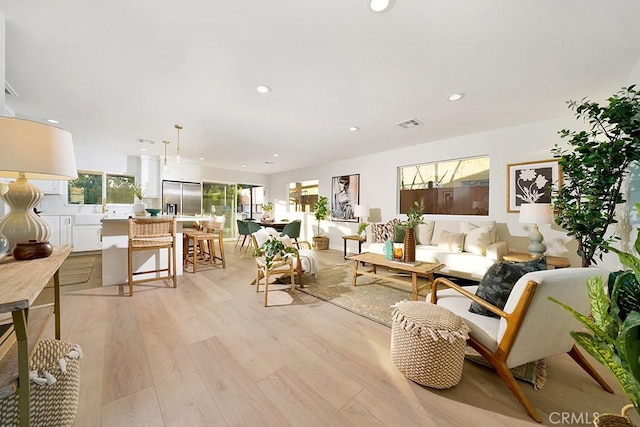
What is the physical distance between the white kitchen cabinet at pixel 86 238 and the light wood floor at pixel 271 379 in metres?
4.22

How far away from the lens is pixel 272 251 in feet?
9.29

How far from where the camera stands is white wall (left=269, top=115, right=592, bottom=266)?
11.2ft

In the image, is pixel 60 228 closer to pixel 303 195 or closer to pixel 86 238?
pixel 86 238

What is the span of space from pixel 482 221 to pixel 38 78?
6253mm

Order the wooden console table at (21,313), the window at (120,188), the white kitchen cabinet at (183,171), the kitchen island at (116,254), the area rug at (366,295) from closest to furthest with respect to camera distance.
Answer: the wooden console table at (21,313) < the area rug at (366,295) < the kitchen island at (116,254) < the window at (120,188) < the white kitchen cabinet at (183,171)

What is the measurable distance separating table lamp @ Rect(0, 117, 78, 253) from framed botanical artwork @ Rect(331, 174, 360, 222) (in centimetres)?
528

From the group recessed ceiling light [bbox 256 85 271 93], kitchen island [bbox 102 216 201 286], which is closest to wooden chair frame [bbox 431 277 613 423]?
recessed ceiling light [bbox 256 85 271 93]

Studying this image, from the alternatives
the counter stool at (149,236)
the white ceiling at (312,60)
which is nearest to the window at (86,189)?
the white ceiling at (312,60)

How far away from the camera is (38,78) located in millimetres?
2416

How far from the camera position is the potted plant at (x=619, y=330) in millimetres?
781

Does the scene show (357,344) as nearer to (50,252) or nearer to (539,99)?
(50,252)

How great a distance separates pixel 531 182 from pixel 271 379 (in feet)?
14.6

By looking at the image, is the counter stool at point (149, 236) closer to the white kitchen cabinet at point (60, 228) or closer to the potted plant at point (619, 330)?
the white kitchen cabinet at point (60, 228)

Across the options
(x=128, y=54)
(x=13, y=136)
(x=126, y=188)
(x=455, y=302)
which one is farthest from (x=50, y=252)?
(x=126, y=188)
